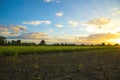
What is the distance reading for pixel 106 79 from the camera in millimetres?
6383

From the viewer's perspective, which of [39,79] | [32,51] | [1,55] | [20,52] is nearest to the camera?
[39,79]

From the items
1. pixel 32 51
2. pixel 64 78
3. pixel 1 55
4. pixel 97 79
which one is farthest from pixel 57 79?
pixel 32 51

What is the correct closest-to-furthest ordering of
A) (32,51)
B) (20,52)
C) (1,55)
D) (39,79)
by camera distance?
(39,79)
(1,55)
(20,52)
(32,51)

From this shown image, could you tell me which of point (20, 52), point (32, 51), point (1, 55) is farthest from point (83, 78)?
point (32, 51)

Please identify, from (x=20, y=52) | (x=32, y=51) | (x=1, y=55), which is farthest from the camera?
(x=32, y=51)

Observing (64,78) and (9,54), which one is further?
(9,54)

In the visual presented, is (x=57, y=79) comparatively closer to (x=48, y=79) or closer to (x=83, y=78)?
(x=48, y=79)

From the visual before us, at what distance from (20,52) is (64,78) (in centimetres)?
1423

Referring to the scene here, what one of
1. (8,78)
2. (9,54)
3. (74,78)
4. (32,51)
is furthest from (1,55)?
(74,78)

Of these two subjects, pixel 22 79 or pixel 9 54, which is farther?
pixel 9 54

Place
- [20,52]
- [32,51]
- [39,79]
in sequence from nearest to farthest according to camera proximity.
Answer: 1. [39,79]
2. [20,52]
3. [32,51]

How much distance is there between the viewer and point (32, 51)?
2203 cm

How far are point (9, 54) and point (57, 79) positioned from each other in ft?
38.5

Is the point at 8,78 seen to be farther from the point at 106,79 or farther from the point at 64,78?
the point at 106,79
